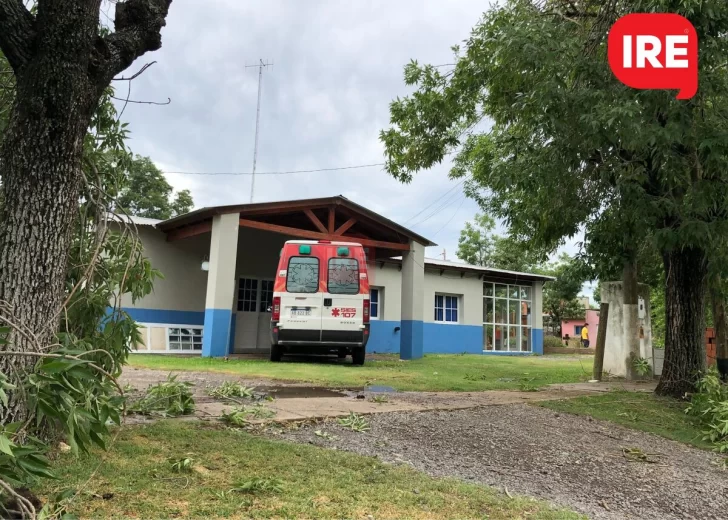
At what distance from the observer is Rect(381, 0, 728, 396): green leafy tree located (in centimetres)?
568

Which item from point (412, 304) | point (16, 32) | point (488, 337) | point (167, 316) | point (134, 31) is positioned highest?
point (134, 31)

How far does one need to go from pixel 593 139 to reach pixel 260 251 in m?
12.2

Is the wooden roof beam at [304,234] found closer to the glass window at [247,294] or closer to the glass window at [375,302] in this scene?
the glass window at [247,294]

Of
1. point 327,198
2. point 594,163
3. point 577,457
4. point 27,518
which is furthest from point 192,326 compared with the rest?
point 27,518

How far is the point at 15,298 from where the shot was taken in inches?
118

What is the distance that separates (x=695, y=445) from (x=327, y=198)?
966 cm

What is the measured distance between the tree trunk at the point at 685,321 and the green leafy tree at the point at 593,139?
0.02 meters

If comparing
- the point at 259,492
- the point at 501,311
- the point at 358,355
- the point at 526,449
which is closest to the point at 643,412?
the point at 526,449

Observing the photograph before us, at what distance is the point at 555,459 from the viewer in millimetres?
4586

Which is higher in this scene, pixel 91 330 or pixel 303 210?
pixel 303 210

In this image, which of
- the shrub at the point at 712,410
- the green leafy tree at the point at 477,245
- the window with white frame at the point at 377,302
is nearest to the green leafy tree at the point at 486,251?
the green leafy tree at the point at 477,245

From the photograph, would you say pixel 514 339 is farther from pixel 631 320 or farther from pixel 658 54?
pixel 658 54

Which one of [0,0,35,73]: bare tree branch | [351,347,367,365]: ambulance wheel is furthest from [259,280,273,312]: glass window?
[0,0,35,73]: bare tree branch

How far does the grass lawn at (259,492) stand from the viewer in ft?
9.14
